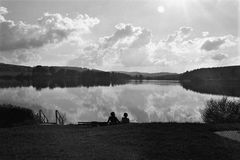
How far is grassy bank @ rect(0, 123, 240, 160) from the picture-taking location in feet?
38.6

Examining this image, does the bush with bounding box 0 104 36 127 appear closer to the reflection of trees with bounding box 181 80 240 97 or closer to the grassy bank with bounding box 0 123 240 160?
the grassy bank with bounding box 0 123 240 160

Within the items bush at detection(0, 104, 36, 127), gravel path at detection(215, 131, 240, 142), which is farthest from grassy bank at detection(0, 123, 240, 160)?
bush at detection(0, 104, 36, 127)

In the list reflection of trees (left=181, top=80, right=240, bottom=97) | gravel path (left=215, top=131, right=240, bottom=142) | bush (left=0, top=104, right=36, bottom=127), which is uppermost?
reflection of trees (left=181, top=80, right=240, bottom=97)

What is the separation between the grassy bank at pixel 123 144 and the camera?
11.8 metres

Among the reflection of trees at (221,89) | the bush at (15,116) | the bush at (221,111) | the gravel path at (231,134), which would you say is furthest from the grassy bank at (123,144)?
the reflection of trees at (221,89)

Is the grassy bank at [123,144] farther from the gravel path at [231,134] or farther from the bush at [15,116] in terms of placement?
the bush at [15,116]

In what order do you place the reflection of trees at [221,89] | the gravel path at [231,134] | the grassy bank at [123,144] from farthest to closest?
the reflection of trees at [221,89] < the gravel path at [231,134] < the grassy bank at [123,144]

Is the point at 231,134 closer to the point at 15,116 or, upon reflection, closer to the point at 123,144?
the point at 123,144

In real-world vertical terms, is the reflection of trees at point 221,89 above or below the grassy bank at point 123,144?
above

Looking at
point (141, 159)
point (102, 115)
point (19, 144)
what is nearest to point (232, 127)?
point (141, 159)

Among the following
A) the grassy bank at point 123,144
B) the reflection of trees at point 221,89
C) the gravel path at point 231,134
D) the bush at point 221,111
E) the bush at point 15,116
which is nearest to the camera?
the grassy bank at point 123,144

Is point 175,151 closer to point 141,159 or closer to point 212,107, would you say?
point 141,159

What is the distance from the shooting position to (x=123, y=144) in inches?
543

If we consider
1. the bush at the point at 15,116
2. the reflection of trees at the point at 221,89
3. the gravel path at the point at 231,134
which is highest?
the reflection of trees at the point at 221,89
